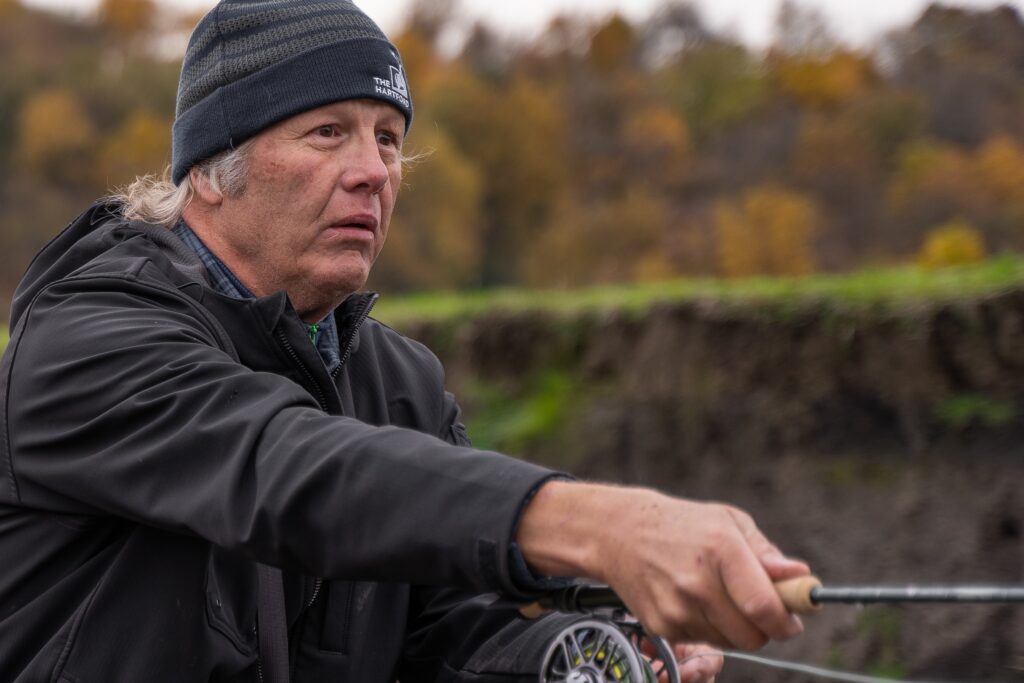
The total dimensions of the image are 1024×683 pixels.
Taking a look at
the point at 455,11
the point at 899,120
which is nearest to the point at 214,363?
the point at 899,120

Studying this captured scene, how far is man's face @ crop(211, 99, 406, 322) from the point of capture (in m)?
2.71

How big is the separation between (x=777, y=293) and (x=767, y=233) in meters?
18.8

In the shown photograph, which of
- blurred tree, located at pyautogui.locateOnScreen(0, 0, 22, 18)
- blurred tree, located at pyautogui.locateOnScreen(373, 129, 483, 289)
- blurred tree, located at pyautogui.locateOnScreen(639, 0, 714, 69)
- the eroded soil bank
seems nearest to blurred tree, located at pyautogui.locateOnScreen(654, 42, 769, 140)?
blurred tree, located at pyautogui.locateOnScreen(639, 0, 714, 69)

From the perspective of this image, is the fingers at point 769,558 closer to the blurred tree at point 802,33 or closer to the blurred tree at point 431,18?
the blurred tree at point 802,33

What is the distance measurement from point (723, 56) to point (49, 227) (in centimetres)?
2284

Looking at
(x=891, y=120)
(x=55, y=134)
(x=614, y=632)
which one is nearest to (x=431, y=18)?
(x=55, y=134)

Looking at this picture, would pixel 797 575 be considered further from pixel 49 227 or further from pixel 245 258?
pixel 49 227

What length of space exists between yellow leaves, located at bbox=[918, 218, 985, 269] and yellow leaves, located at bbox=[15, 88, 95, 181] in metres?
36.5

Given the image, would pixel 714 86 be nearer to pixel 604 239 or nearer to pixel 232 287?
pixel 604 239

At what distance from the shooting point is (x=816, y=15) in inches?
1153

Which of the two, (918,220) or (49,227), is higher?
(49,227)

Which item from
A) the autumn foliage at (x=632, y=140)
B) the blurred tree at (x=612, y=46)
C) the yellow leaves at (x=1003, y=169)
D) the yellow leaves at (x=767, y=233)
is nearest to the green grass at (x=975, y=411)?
the autumn foliage at (x=632, y=140)

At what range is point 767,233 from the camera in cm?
2503

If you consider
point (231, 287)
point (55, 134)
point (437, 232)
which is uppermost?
point (55, 134)
